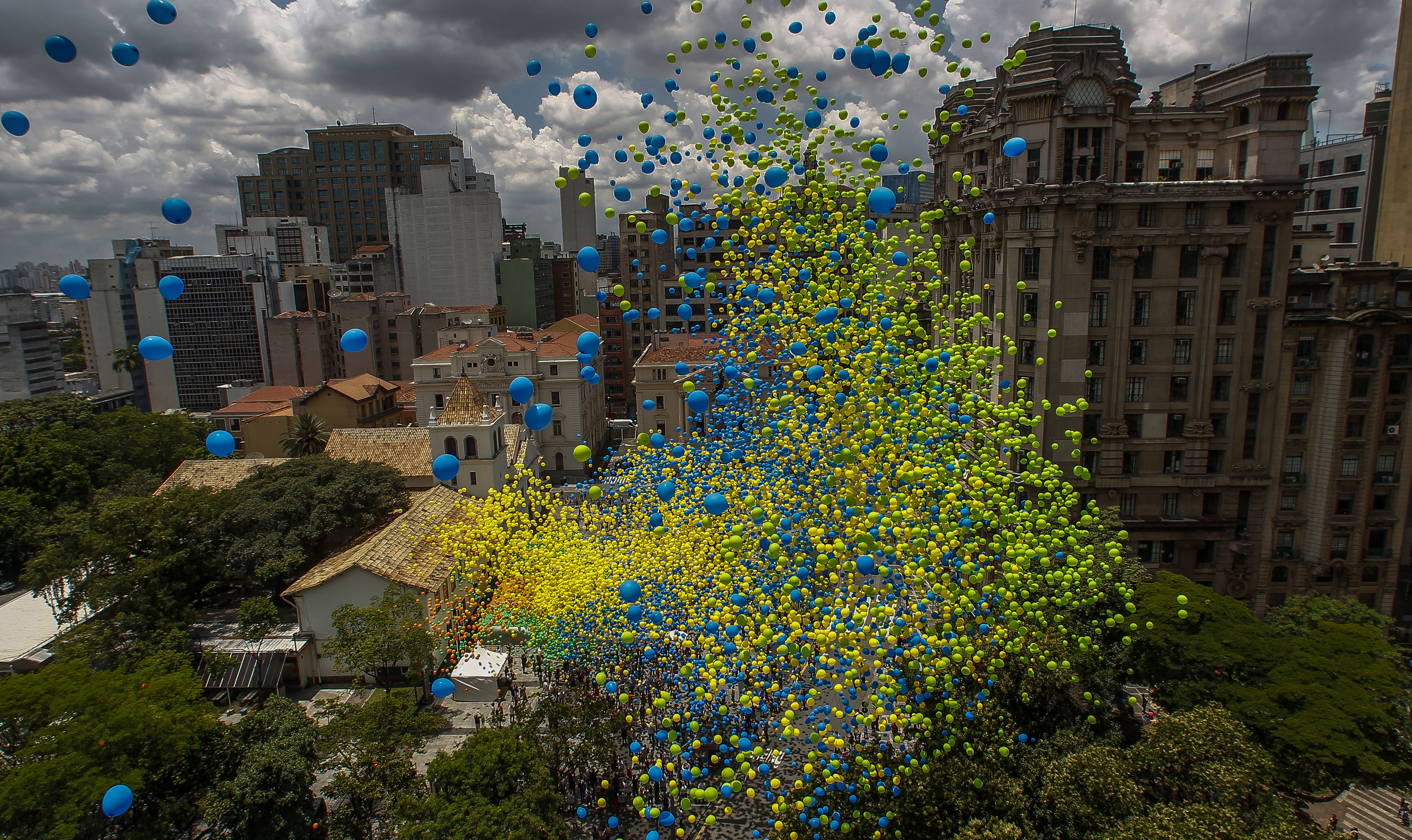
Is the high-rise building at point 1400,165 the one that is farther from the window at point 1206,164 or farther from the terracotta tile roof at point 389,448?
the terracotta tile roof at point 389,448

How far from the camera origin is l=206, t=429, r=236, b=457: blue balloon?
1158cm

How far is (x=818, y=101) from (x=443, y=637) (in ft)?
80.8

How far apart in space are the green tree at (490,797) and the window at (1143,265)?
94.1 feet

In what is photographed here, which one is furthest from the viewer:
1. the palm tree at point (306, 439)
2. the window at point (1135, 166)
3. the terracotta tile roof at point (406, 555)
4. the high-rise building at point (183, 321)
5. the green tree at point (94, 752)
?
the high-rise building at point (183, 321)

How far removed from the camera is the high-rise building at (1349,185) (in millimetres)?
41625

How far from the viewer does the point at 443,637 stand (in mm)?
28828

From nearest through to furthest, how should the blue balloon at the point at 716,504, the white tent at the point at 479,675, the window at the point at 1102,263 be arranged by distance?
1. the blue balloon at the point at 716,504
2. the white tent at the point at 479,675
3. the window at the point at 1102,263

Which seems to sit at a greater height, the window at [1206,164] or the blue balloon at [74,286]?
the window at [1206,164]

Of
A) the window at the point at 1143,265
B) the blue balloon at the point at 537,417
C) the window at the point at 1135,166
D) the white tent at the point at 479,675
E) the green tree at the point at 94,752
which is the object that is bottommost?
the white tent at the point at 479,675

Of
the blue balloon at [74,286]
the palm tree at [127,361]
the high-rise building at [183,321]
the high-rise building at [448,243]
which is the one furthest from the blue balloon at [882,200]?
the palm tree at [127,361]

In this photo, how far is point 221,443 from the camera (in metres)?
12.2

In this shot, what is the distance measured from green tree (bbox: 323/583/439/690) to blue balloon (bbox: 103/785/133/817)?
1001cm

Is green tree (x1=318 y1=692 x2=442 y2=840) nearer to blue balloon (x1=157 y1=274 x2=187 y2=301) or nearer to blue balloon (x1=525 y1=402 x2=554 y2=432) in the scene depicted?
blue balloon (x1=525 y1=402 x2=554 y2=432)

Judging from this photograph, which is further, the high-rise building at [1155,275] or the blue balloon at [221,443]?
the high-rise building at [1155,275]
